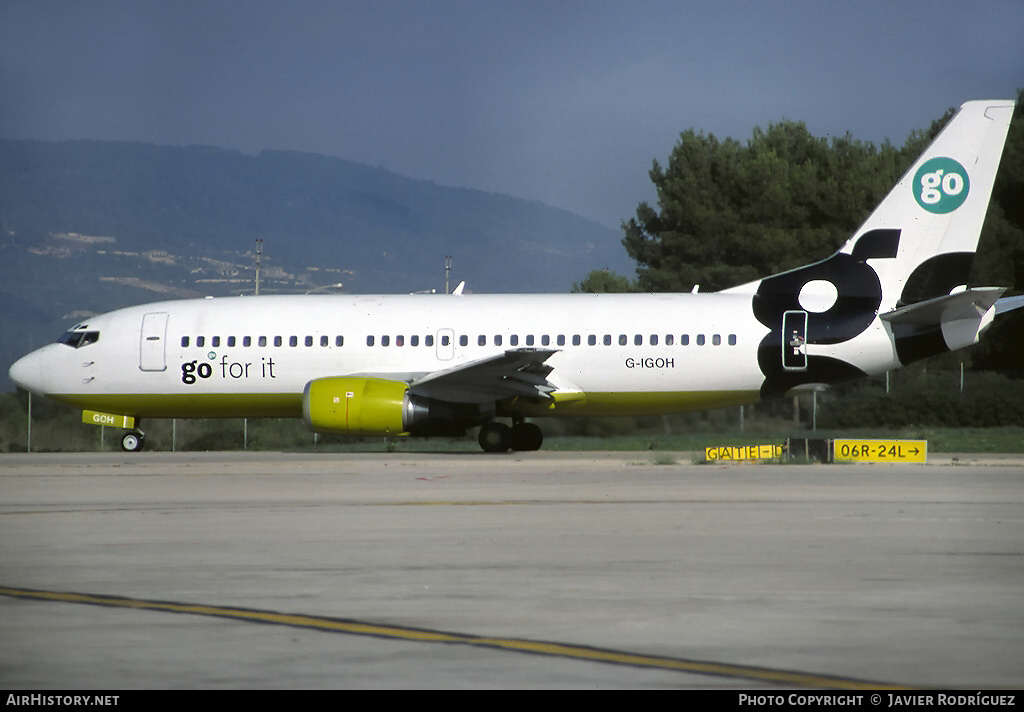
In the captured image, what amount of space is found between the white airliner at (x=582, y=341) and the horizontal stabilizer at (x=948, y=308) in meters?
0.05

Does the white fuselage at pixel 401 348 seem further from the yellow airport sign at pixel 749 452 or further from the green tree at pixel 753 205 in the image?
the green tree at pixel 753 205

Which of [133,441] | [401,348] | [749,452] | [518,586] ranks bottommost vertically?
[518,586]

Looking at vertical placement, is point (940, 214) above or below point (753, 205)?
below

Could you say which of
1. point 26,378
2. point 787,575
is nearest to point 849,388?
point 26,378

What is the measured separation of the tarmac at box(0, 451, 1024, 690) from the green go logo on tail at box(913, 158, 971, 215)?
1011 centimetres

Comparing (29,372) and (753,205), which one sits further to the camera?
(753,205)

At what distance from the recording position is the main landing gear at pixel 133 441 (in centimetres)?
2886

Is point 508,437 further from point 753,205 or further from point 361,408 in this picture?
point 753,205

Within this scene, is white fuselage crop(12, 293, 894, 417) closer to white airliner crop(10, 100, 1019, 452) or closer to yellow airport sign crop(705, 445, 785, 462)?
white airliner crop(10, 100, 1019, 452)

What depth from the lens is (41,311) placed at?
509ft

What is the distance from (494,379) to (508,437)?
1.66 meters

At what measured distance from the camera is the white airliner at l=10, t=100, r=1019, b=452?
25141 mm

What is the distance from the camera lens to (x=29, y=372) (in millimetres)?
28406

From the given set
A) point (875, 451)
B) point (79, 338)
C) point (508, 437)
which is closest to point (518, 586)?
point (875, 451)
